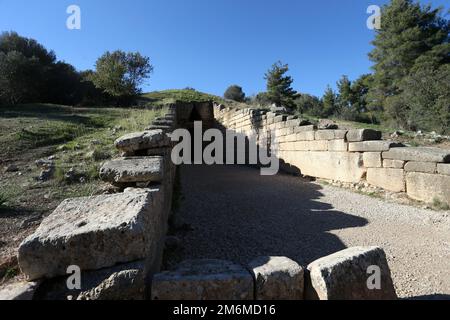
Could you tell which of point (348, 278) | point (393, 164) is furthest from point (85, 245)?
point (393, 164)

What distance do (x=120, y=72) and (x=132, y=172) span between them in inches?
692

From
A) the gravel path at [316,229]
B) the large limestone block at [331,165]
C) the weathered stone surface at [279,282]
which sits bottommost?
the gravel path at [316,229]

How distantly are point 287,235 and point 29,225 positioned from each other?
310 centimetres

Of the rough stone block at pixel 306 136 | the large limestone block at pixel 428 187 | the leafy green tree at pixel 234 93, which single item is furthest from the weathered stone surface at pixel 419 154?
the leafy green tree at pixel 234 93

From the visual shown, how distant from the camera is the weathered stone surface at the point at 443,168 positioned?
15.2 ft

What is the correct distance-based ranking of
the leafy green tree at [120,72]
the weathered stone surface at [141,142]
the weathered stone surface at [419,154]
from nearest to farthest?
the weathered stone surface at [141,142] < the weathered stone surface at [419,154] < the leafy green tree at [120,72]

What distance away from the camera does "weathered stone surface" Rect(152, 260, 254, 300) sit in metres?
1.81

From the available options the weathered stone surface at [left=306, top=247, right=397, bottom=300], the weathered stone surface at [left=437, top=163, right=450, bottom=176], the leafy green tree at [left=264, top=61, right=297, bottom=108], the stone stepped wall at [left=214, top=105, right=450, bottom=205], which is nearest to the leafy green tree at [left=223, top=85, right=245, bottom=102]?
the leafy green tree at [left=264, top=61, right=297, bottom=108]

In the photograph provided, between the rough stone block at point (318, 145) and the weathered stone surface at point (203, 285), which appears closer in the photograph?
the weathered stone surface at point (203, 285)

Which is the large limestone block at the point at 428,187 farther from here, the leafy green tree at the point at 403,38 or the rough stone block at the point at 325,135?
the leafy green tree at the point at 403,38

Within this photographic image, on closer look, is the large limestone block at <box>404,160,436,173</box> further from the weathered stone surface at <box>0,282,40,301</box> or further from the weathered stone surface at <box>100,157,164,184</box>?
the weathered stone surface at <box>0,282,40,301</box>

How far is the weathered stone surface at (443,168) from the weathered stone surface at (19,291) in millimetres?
5784
